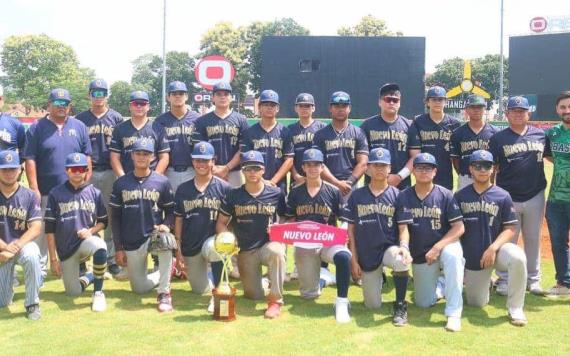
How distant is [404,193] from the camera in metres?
5.50

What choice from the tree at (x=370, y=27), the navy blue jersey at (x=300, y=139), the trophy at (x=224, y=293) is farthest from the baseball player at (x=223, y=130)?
Result: the tree at (x=370, y=27)

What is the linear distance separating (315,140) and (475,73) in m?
74.6

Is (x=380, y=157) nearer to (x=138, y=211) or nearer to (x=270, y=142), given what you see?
(x=270, y=142)

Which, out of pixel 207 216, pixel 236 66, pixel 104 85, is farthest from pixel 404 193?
pixel 236 66

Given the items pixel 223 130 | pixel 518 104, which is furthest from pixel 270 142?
pixel 518 104

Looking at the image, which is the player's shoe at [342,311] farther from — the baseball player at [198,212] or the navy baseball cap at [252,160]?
the navy baseball cap at [252,160]

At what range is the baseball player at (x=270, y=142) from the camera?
6578mm

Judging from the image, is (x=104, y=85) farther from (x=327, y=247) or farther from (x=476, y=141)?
(x=476, y=141)

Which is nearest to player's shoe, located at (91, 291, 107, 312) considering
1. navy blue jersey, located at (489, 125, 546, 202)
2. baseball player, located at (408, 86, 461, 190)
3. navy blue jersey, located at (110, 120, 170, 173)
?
navy blue jersey, located at (110, 120, 170, 173)

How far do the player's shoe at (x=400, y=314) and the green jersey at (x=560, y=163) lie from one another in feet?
7.51

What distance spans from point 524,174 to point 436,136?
1078 millimetres

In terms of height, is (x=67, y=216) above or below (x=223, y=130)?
below

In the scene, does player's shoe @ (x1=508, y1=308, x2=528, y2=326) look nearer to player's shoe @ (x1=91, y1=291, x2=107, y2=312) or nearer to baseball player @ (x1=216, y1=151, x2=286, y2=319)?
baseball player @ (x1=216, y1=151, x2=286, y2=319)

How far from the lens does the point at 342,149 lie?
6426mm
